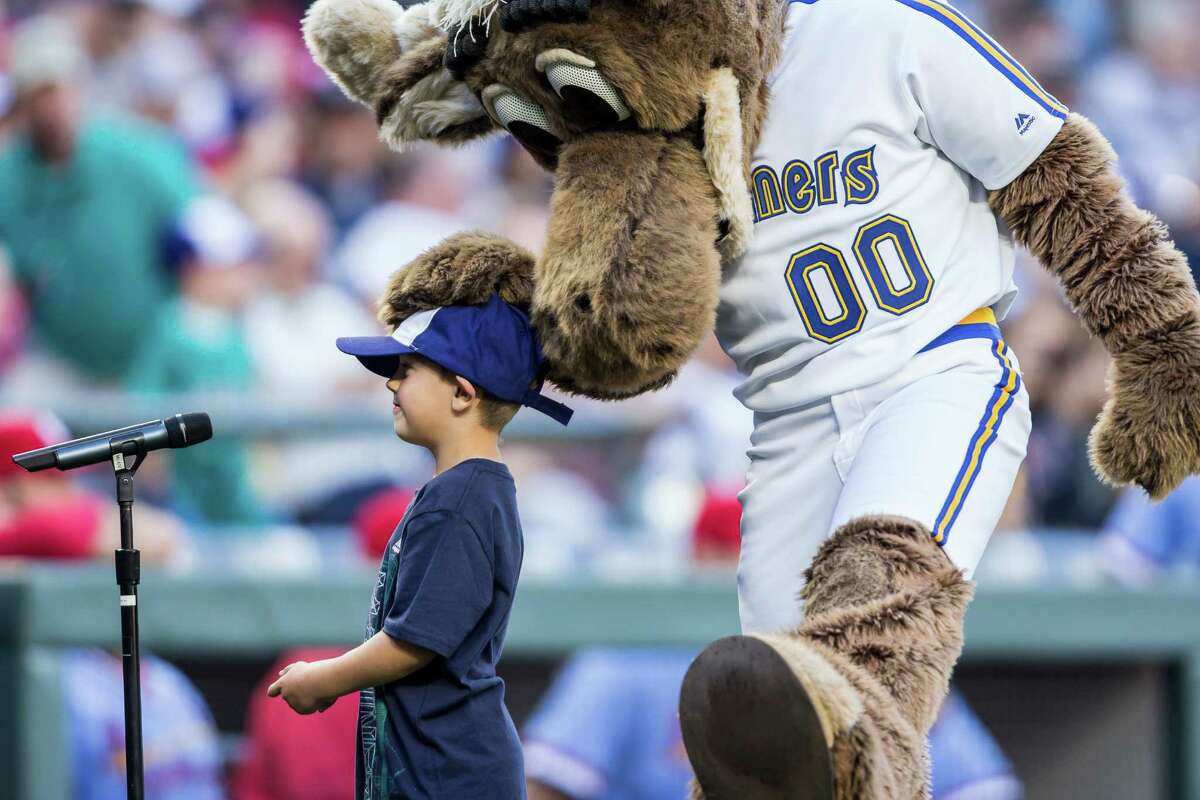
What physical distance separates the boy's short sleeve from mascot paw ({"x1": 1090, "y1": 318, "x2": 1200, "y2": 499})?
0.92 meters

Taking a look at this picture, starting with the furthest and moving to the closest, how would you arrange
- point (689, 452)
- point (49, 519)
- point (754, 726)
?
point (689, 452) < point (49, 519) < point (754, 726)

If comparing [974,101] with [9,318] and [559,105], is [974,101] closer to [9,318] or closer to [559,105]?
[559,105]

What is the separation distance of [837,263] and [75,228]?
4121 millimetres

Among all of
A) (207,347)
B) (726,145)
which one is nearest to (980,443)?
(726,145)

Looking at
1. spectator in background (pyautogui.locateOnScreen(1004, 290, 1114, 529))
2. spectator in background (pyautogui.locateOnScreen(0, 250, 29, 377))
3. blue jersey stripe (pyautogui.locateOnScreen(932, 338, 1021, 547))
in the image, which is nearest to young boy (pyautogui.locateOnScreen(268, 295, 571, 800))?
blue jersey stripe (pyautogui.locateOnScreen(932, 338, 1021, 547))

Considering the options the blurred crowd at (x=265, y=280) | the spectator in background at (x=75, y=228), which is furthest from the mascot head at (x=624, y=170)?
the spectator in background at (x=75, y=228)

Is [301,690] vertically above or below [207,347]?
below

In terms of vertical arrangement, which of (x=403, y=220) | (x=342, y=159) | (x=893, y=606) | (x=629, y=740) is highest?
(x=342, y=159)

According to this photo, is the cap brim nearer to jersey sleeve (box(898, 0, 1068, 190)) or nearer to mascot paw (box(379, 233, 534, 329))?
mascot paw (box(379, 233, 534, 329))

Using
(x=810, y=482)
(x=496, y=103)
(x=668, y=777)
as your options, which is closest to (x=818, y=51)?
(x=496, y=103)

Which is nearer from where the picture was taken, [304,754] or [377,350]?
[377,350]

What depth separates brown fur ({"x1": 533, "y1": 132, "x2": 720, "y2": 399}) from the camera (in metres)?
2.06

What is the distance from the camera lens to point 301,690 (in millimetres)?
2100

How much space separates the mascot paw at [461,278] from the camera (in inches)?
87.7
